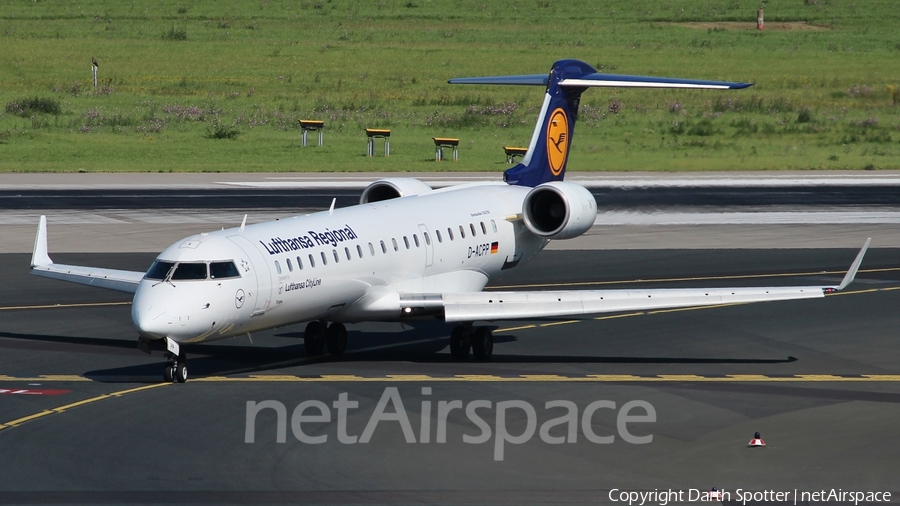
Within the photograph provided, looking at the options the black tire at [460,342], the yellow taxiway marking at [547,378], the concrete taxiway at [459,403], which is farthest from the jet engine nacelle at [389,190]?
the yellow taxiway marking at [547,378]

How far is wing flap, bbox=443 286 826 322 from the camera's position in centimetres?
2467

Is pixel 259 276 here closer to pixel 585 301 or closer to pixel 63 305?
pixel 585 301

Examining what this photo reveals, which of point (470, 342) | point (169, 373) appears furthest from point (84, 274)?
point (470, 342)

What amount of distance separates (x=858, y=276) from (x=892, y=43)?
82221 mm

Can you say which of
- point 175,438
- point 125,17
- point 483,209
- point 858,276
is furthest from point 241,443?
point 125,17

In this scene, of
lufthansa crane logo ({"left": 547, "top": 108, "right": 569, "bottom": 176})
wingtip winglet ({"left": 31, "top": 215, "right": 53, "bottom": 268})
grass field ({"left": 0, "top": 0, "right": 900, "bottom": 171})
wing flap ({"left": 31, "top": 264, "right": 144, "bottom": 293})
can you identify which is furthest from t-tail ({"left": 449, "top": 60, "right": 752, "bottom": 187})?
grass field ({"left": 0, "top": 0, "right": 900, "bottom": 171})

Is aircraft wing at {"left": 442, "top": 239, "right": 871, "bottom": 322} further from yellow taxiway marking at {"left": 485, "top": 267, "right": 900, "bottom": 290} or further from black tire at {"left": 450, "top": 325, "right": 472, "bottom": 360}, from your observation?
yellow taxiway marking at {"left": 485, "top": 267, "right": 900, "bottom": 290}

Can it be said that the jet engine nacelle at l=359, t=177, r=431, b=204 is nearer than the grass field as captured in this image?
Yes

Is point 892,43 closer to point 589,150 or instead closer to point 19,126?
point 589,150

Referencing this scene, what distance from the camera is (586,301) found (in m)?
25.0

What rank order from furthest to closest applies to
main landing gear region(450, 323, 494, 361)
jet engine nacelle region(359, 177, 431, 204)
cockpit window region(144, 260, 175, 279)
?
jet engine nacelle region(359, 177, 431, 204), main landing gear region(450, 323, 494, 361), cockpit window region(144, 260, 175, 279)

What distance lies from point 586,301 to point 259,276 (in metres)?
6.40

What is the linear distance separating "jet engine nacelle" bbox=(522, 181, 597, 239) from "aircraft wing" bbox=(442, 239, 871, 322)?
3367mm

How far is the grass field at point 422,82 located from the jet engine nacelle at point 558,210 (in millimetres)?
32063
